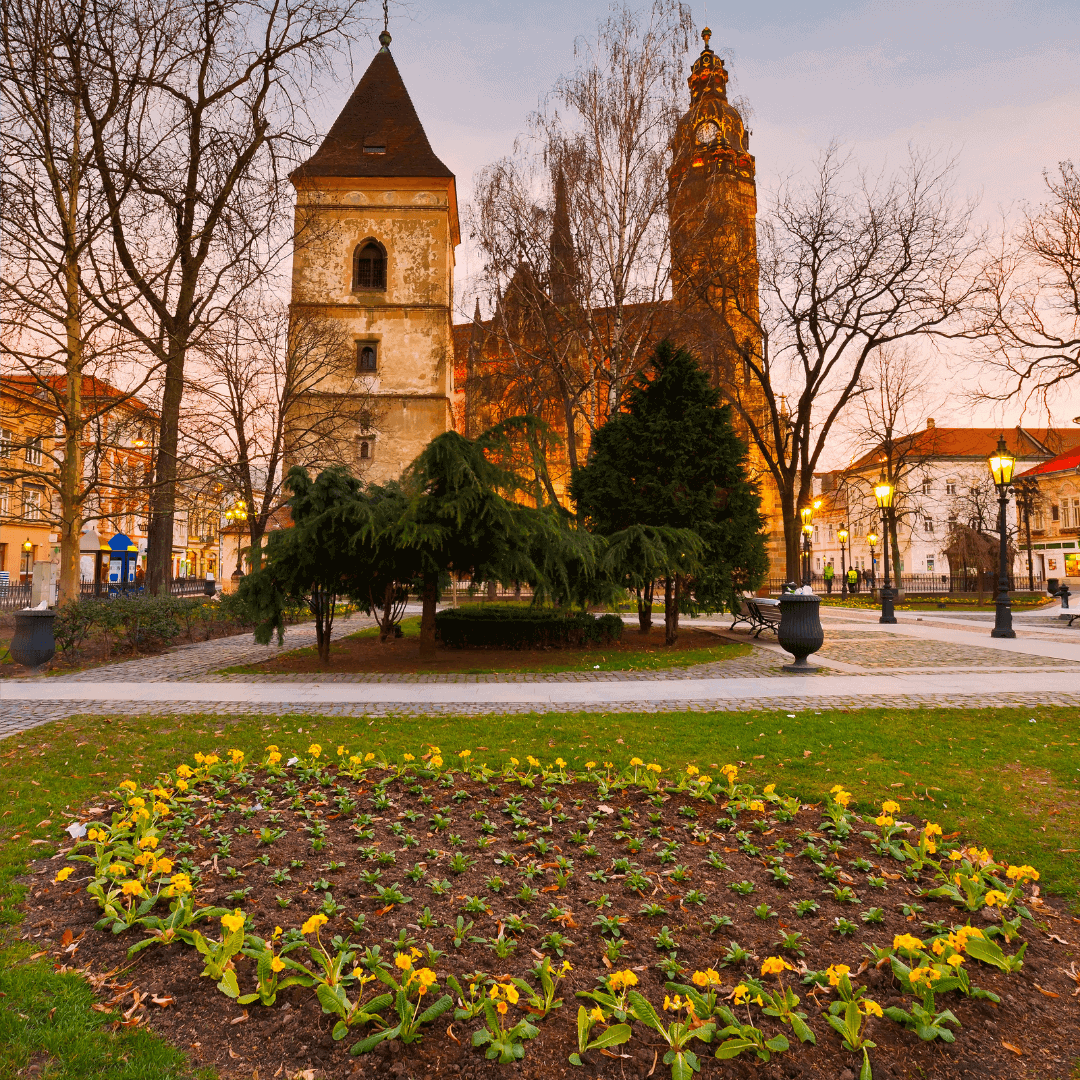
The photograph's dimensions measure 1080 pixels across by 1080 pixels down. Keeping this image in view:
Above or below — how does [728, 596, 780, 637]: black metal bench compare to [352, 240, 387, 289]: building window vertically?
below

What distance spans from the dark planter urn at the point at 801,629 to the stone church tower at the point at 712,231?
10109 mm

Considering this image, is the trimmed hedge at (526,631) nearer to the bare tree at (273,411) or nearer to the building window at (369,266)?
the bare tree at (273,411)

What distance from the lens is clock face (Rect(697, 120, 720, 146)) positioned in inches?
902

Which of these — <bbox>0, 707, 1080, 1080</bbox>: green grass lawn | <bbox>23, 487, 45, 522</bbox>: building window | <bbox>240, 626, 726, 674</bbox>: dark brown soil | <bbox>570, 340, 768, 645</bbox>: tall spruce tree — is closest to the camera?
<bbox>0, 707, 1080, 1080</bbox>: green grass lawn

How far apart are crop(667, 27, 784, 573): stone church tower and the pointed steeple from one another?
308 cm

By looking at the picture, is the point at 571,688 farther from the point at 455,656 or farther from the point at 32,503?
the point at 32,503

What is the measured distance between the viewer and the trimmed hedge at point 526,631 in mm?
14562

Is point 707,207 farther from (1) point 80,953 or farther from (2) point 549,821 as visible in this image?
(1) point 80,953

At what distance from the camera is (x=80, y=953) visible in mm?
3320

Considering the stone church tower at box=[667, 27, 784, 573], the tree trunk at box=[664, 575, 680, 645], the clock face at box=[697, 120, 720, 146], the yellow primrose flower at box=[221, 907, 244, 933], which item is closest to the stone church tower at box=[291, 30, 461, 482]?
the clock face at box=[697, 120, 720, 146]

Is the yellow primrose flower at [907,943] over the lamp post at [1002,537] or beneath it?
beneath

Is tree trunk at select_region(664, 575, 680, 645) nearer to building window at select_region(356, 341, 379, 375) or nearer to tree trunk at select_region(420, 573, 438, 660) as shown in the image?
tree trunk at select_region(420, 573, 438, 660)

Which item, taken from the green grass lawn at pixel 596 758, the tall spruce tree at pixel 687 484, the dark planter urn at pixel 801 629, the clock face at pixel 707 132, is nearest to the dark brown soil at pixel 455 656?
the tall spruce tree at pixel 687 484

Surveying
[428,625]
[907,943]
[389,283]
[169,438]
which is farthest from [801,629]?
[389,283]
